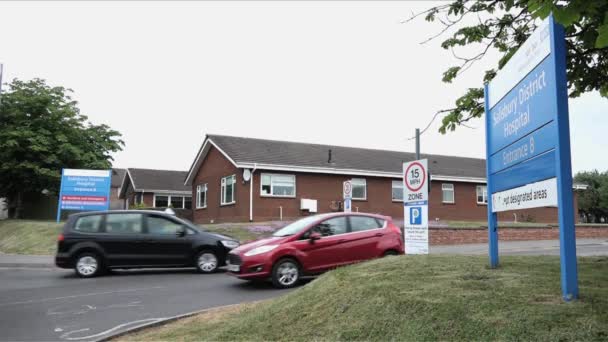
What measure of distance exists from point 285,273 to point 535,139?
21.4 feet

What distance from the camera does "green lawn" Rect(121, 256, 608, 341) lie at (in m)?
4.21

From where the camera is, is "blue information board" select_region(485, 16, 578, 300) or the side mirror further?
the side mirror

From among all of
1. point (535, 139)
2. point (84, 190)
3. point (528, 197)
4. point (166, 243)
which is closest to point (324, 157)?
point (84, 190)

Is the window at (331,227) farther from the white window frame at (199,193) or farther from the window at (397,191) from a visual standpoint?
the white window frame at (199,193)

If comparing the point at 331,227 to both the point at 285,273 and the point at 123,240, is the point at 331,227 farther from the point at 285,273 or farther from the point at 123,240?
the point at 123,240

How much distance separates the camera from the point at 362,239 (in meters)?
11.5

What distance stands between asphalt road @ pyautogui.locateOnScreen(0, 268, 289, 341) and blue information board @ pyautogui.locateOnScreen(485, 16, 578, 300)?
5243 mm

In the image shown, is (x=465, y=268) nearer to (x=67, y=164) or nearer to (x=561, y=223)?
(x=561, y=223)

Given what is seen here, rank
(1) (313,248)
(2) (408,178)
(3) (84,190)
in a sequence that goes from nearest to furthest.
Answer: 1. (2) (408,178)
2. (1) (313,248)
3. (3) (84,190)

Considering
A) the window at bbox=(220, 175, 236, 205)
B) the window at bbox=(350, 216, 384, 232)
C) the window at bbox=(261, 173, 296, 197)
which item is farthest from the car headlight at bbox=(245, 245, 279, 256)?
the window at bbox=(220, 175, 236, 205)

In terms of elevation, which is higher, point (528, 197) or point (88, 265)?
point (528, 197)

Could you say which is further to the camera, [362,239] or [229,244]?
[229,244]

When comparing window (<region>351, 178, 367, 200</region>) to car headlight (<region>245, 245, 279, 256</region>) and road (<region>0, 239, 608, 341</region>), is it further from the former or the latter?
car headlight (<region>245, 245, 279, 256</region>)

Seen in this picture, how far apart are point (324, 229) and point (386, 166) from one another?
21.6 m
